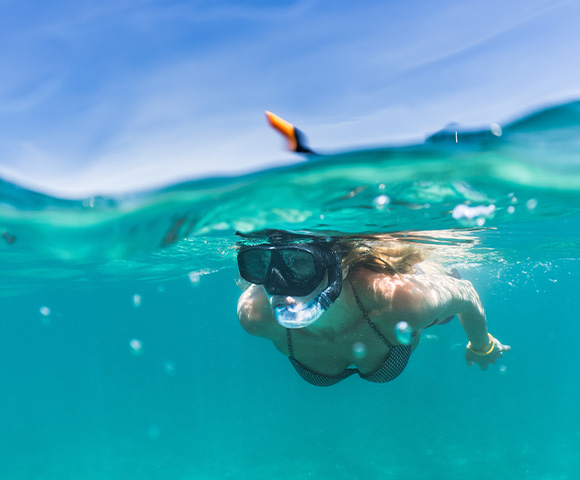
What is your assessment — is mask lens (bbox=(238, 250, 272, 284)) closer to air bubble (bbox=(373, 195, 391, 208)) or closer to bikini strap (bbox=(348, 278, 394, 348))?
bikini strap (bbox=(348, 278, 394, 348))

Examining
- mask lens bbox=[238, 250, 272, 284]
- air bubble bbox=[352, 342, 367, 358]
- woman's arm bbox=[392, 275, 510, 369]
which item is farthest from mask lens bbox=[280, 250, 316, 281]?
air bubble bbox=[352, 342, 367, 358]

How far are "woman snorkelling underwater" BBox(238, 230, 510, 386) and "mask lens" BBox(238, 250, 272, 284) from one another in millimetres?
13

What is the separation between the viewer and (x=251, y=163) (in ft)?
18.3

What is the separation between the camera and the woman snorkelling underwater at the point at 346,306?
4.91 meters

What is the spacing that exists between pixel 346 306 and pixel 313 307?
1.07 metres

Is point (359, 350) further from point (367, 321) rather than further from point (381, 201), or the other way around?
point (381, 201)

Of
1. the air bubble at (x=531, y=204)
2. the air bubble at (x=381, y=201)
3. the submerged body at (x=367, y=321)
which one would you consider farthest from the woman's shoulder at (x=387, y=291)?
the air bubble at (x=531, y=204)

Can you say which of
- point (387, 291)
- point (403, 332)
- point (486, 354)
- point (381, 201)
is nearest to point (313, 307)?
point (387, 291)

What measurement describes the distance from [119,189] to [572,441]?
38570 millimetres

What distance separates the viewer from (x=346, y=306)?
557 cm

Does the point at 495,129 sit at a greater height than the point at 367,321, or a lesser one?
greater

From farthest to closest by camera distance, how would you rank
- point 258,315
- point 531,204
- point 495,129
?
1. point 531,204
2. point 258,315
3. point 495,129

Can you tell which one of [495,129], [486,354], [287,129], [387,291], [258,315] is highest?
[287,129]

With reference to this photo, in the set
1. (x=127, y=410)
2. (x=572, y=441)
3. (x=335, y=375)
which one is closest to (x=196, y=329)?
(x=127, y=410)
